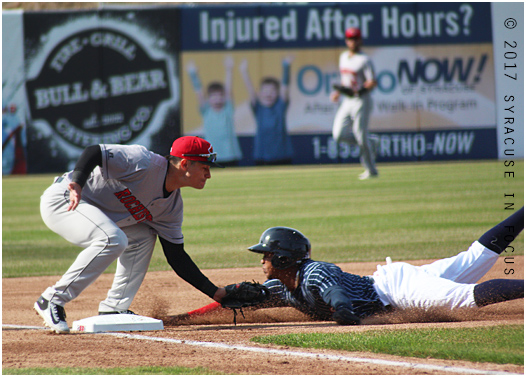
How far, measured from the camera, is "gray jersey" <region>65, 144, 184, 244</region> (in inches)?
162

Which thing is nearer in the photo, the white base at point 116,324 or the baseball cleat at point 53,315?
the baseball cleat at point 53,315

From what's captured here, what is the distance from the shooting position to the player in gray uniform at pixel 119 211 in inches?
156

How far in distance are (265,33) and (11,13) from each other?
7.75 metres

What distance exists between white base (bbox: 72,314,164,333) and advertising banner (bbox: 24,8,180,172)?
54.2 ft

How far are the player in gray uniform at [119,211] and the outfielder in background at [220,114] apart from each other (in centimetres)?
1599

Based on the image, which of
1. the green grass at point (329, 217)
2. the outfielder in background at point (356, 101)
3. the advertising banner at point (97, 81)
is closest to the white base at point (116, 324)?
the green grass at point (329, 217)

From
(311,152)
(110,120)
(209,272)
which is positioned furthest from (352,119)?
(110,120)

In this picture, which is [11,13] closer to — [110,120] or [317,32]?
[110,120]

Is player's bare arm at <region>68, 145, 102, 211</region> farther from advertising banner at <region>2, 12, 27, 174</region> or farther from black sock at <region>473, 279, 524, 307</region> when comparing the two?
advertising banner at <region>2, 12, 27, 174</region>

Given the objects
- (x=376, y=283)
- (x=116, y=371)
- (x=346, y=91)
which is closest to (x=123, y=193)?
(x=116, y=371)

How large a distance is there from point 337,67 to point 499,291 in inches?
693

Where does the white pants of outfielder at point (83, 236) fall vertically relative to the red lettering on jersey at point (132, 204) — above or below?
below

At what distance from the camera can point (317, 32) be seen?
20891 millimetres

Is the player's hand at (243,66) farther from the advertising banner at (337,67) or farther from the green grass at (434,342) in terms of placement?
the green grass at (434,342)
